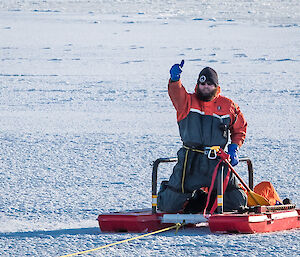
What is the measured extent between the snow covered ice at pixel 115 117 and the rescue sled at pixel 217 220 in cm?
7

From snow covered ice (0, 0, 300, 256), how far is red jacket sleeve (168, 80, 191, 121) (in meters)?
0.69

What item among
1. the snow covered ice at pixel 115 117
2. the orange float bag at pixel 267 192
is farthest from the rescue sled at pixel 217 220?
the orange float bag at pixel 267 192

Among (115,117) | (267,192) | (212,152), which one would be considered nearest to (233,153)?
(212,152)

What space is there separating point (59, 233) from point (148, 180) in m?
1.75

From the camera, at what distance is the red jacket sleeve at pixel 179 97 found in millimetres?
4191

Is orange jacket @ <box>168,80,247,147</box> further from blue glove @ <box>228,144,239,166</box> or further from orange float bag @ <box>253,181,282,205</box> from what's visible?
orange float bag @ <box>253,181,282,205</box>

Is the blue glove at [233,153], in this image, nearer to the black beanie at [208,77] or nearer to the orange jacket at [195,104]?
the orange jacket at [195,104]

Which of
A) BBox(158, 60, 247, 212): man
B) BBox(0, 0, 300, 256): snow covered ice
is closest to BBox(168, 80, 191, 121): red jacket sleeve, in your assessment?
BBox(158, 60, 247, 212): man

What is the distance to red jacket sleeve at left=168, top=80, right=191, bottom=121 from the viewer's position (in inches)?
165

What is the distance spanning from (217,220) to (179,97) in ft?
2.41

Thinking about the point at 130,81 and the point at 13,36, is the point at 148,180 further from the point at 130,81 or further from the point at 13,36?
the point at 13,36

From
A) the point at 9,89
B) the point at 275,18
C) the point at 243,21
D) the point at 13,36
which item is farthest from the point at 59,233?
the point at 275,18

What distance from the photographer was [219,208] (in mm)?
4105

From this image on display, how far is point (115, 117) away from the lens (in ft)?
29.6
